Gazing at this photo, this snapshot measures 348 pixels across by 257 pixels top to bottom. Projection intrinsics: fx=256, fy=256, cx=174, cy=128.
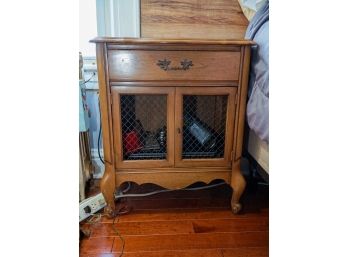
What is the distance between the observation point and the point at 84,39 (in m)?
1.30

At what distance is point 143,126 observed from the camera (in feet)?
3.51

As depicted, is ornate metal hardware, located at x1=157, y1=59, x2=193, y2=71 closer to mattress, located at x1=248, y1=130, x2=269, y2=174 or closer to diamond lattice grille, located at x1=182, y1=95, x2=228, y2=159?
diamond lattice grille, located at x1=182, y1=95, x2=228, y2=159

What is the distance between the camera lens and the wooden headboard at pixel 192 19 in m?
1.28

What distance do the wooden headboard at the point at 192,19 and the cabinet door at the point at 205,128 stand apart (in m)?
0.47

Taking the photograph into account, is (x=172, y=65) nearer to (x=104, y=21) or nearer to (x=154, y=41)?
(x=154, y=41)

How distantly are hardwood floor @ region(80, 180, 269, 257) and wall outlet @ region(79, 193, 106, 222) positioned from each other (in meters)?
0.05

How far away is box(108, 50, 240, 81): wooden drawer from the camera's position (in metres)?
0.92

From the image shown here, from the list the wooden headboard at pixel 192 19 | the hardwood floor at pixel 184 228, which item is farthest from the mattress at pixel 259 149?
the wooden headboard at pixel 192 19

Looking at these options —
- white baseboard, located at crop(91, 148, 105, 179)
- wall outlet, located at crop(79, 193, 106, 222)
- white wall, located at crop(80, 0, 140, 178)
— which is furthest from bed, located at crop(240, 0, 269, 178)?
white baseboard, located at crop(91, 148, 105, 179)

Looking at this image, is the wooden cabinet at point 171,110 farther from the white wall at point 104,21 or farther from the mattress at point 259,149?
the white wall at point 104,21

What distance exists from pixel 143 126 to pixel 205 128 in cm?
26

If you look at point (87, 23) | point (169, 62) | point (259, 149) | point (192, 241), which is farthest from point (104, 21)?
point (192, 241)

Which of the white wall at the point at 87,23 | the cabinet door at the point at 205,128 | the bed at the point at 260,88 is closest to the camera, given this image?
the bed at the point at 260,88
